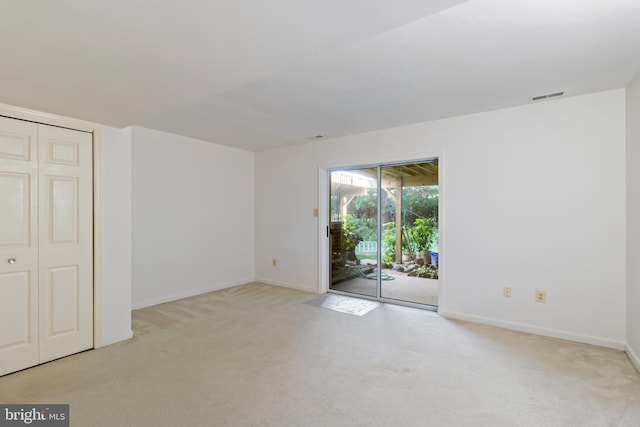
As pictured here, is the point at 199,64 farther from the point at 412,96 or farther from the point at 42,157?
the point at 412,96

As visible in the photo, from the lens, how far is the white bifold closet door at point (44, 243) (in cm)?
231

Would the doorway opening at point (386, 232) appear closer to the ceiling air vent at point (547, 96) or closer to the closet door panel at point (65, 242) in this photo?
the ceiling air vent at point (547, 96)

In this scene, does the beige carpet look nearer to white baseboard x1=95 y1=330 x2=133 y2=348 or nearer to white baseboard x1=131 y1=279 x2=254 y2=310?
white baseboard x1=95 y1=330 x2=133 y2=348

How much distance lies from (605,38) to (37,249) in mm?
4363

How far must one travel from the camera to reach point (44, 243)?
2471mm

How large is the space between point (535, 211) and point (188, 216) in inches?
172

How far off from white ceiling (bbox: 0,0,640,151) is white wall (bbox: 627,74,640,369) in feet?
0.86

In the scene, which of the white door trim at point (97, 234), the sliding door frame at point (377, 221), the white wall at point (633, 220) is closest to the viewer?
the white wall at point (633, 220)

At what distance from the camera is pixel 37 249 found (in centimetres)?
243

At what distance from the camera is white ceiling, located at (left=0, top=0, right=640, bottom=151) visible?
1.26 m

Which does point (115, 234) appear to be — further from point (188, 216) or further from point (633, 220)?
point (633, 220)

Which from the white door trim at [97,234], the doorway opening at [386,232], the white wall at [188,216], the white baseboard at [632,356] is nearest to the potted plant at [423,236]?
the doorway opening at [386,232]

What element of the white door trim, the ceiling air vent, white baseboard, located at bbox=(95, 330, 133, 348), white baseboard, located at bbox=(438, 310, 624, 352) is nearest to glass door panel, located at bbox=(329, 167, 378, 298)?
white baseboard, located at bbox=(438, 310, 624, 352)

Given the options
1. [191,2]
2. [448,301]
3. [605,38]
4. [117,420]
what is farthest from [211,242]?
[605,38]
